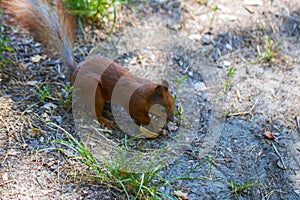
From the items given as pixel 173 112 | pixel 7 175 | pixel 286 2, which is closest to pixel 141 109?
pixel 173 112

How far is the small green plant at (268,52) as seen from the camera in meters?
3.45

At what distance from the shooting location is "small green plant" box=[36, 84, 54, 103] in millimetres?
2789

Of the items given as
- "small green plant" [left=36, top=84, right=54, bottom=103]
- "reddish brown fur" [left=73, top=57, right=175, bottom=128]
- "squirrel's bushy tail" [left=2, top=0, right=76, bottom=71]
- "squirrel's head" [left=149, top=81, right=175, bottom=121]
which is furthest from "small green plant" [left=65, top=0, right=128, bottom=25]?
"squirrel's head" [left=149, top=81, right=175, bottom=121]

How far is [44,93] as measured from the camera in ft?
9.30

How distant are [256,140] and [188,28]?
1.44m

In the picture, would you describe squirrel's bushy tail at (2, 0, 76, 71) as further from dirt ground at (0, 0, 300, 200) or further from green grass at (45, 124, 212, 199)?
green grass at (45, 124, 212, 199)

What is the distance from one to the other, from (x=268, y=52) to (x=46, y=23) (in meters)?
1.91

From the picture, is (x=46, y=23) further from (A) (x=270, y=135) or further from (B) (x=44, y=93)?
(A) (x=270, y=135)

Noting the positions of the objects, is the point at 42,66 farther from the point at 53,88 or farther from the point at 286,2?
the point at 286,2

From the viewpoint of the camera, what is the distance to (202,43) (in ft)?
11.9

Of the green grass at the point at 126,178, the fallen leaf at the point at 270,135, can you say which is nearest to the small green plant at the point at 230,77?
the fallen leaf at the point at 270,135

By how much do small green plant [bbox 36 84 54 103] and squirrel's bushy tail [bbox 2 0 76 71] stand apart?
0.78 ft

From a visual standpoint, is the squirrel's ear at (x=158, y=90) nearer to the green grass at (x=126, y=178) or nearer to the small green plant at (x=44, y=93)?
the green grass at (x=126, y=178)

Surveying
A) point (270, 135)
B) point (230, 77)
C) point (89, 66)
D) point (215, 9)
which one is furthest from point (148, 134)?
point (215, 9)
